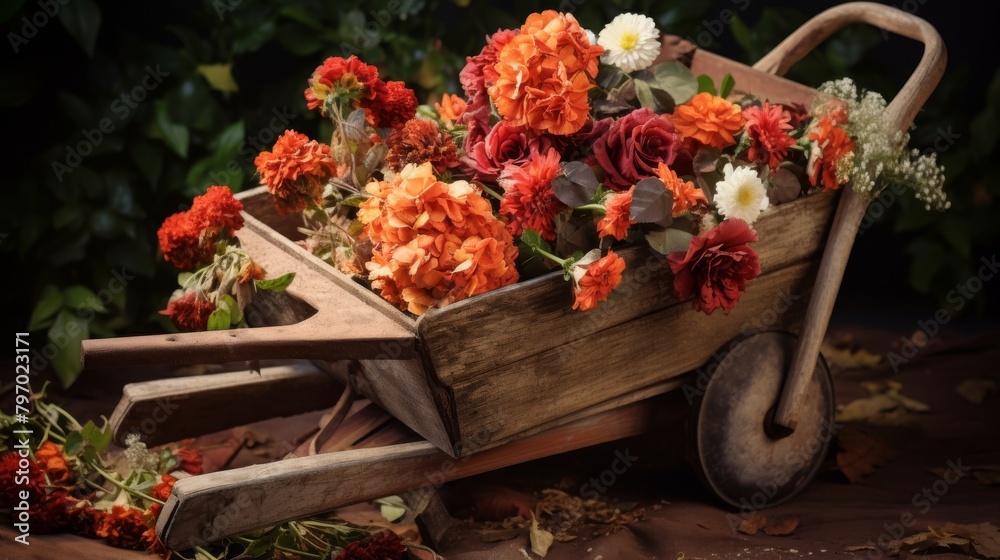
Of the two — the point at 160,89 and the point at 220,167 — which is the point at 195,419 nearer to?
the point at 220,167

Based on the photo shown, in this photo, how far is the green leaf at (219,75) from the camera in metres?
3.38

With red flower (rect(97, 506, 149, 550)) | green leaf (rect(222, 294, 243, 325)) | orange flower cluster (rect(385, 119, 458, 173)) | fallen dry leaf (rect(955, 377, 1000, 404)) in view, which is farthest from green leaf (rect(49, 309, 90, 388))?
fallen dry leaf (rect(955, 377, 1000, 404))

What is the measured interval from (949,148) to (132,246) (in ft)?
9.59

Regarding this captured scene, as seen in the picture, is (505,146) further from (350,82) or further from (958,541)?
(958,541)

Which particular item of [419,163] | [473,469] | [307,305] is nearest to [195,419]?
[307,305]

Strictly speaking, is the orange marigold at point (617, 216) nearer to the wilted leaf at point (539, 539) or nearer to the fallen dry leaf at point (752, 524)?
the wilted leaf at point (539, 539)

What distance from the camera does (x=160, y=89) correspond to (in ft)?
11.1

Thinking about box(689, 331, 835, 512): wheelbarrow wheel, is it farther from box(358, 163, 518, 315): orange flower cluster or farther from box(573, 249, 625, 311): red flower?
box(358, 163, 518, 315): orange flower cluster

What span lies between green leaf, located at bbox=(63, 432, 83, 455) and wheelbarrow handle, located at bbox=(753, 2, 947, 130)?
2.07 m

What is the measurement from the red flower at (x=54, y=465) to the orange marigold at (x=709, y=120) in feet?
5.43

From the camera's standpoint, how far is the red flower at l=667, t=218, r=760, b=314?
6.81 ft

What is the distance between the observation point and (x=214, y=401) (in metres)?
2.58

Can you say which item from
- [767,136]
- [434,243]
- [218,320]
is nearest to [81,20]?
[218,320]

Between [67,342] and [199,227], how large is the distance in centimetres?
123
